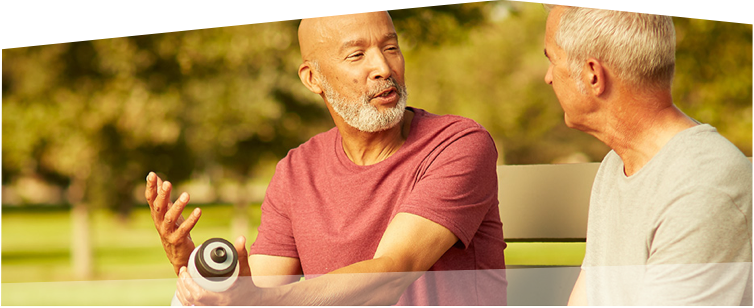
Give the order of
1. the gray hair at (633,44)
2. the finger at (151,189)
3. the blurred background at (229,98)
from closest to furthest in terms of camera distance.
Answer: the gray hair at (633,44)
the finger at (151,189)
the blurred background at (229,98)

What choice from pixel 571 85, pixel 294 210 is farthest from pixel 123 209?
pixel 571 85

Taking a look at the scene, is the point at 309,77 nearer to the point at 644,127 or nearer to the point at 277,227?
the point at 277,227

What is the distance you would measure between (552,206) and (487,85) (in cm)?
688

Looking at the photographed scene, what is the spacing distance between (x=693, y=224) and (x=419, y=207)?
58 cm

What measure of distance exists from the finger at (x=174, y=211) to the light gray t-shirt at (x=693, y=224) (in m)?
0.89

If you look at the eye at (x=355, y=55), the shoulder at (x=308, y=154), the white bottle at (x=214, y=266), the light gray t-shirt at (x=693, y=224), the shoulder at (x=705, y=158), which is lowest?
the light gray t-shirt at (x=693, y=224)

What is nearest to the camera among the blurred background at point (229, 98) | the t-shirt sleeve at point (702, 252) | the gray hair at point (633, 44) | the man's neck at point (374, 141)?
the t-shirt sleeve at point (702, 252)

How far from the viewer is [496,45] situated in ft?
28.8

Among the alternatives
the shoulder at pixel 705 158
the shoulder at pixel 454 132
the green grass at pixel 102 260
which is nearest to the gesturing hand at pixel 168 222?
the shoulder at pixel 454 132

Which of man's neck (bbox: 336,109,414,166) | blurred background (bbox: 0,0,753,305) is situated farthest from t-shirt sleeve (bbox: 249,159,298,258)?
blurred background (bbox: 0,0,753,305)

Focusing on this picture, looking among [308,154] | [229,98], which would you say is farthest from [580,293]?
[229,98]

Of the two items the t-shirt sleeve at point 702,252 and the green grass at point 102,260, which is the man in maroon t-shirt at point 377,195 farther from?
the green grass at point 102,260

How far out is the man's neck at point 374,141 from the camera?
1.86 m

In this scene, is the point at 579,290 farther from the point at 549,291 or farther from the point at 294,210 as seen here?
the point at 294,210
